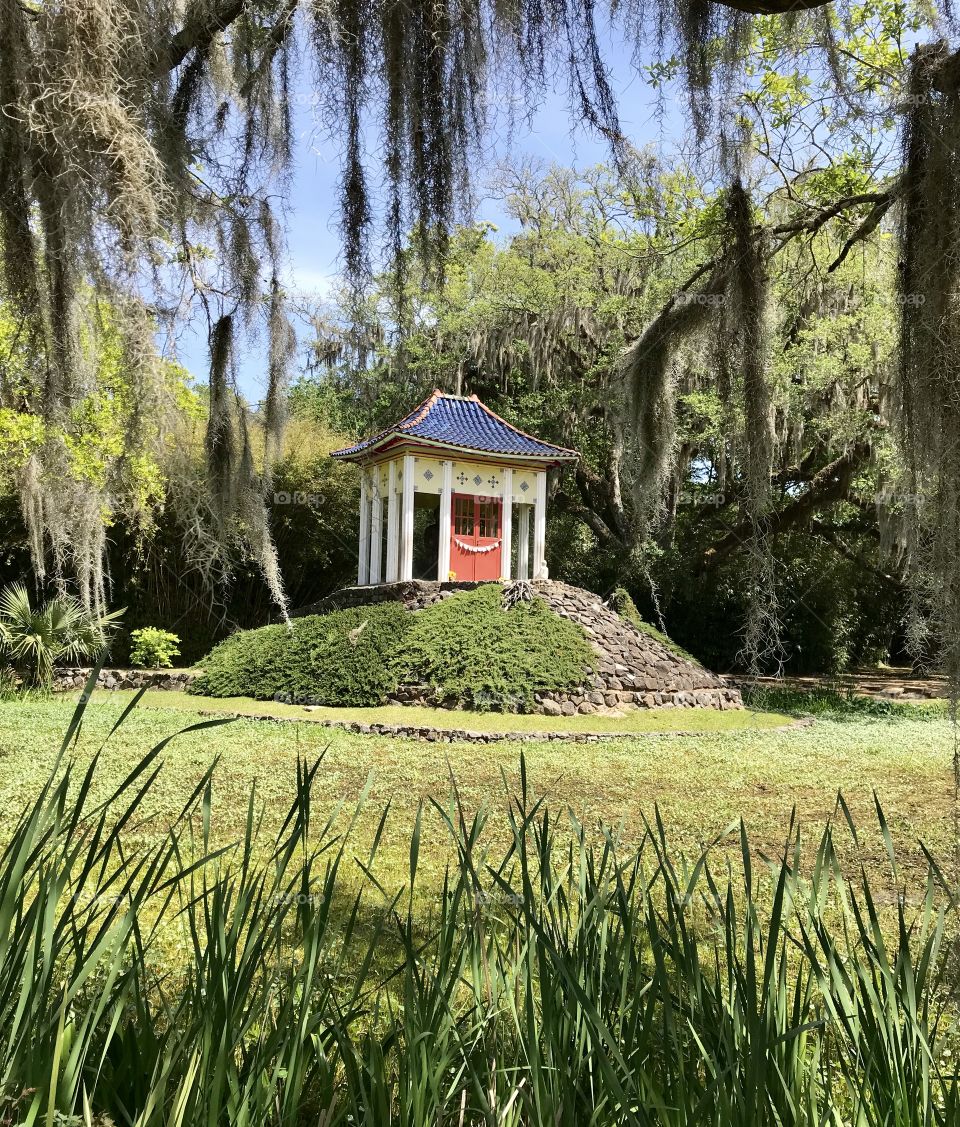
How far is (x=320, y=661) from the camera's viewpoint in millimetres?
11336

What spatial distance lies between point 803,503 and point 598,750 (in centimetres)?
725

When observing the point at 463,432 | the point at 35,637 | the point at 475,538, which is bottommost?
the point at 35,637

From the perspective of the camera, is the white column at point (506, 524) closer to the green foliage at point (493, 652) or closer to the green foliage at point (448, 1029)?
the green foliage at point (493, 652)

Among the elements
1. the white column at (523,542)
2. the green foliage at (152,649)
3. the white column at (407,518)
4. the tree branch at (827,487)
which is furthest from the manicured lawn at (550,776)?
the white column at (523,542)

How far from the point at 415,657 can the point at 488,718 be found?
A: 5.34 feet

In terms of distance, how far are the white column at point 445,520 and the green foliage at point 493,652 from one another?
1346 millimetres

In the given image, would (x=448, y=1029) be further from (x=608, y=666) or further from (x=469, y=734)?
(x=608, y=666)

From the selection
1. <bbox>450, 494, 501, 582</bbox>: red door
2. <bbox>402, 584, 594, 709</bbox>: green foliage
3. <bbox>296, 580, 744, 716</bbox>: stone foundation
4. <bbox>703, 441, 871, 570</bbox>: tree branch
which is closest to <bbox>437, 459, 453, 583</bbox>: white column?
<bbox>450, 494, 501, 582</bbox>: red door

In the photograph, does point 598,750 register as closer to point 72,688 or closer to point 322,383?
point 72,688

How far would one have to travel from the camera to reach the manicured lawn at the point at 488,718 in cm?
939

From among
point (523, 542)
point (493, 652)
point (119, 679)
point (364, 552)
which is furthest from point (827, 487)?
point (119, 679)

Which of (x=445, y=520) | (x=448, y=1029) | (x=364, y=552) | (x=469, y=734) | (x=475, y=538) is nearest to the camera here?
(x=448, y=1029)

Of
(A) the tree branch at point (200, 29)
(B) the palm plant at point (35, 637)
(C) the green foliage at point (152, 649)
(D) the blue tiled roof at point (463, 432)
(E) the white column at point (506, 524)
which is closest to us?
(A) the tree branch at point (200, 29)

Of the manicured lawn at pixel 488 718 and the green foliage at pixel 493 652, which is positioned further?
the green foliage at pixel 493 652
